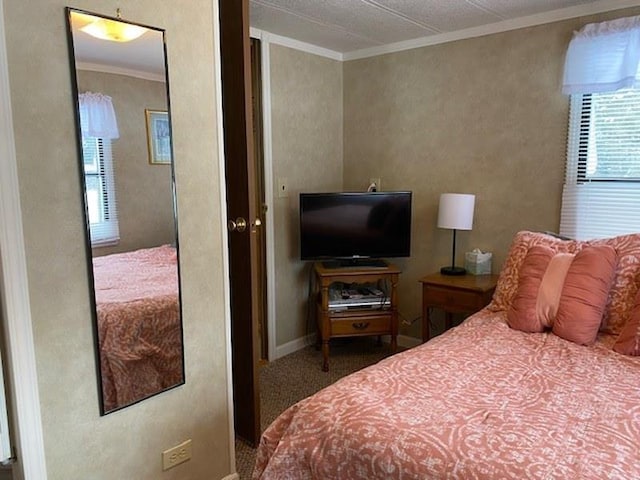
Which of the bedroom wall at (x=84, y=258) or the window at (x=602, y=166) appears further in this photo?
the window at (x=602, y=166)

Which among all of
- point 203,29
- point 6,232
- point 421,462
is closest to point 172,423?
point 6,232

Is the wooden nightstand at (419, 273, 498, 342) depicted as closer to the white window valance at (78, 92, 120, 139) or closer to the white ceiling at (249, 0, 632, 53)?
the white ceiling at (249, 0, 632, 53)

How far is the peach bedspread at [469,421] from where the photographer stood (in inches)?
47.7

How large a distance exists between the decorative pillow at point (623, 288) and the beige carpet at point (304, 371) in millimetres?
1723

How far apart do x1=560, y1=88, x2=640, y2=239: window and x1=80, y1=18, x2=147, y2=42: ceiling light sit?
243cm

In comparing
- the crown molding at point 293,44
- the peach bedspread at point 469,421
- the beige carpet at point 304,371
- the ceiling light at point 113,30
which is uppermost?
the crown molding at point 293,44

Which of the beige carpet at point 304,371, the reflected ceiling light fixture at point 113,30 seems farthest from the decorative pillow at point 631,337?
A: the reflected ceiling light fixture at point 113,30

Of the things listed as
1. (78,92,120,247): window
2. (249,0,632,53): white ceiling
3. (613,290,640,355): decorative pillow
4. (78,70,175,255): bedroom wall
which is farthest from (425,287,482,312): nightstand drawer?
(78,92,120,247): window

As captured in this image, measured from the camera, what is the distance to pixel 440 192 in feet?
11.5

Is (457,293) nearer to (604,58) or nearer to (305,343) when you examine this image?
(305,343)

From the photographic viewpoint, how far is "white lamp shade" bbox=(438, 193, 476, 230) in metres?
3.16

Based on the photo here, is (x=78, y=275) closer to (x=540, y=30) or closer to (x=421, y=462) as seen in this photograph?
(x=421, y=462)

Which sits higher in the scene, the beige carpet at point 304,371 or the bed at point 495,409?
the bed at point 495,409

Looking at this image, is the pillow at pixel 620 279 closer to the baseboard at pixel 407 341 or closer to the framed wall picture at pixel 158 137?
the baseboard at pixel 407 341
